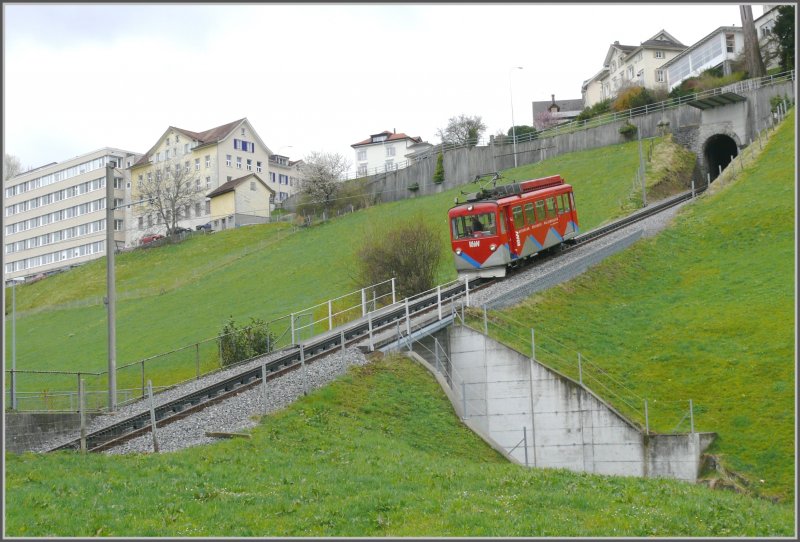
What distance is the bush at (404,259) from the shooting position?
37469 millimetres

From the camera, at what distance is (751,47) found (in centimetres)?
6744

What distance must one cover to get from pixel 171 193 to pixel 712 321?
234 feet

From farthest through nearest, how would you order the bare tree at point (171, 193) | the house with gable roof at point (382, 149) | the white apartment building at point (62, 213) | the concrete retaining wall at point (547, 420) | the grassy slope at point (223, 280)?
the house with gable roof at point (382, 149), the white apartment building at point (62, 213), the bare tree at point (171, 193), the grassy slope at point (223, 280), the concrete retaining wall at point (547, 420)

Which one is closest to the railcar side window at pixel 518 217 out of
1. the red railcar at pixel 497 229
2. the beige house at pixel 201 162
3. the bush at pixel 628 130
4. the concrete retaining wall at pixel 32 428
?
the red railcar at pixel 497 229

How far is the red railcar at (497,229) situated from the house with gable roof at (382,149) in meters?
89.0

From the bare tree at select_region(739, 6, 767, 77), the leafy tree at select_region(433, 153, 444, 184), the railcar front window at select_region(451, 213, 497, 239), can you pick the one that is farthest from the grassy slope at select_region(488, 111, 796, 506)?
the leafy tree at select_region(433, 153, 444, 184)

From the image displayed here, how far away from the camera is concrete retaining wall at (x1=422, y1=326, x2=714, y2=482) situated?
22.7 meters

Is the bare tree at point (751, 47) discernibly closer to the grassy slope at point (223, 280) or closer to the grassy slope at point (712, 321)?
the grassy slope at point (223, 280)

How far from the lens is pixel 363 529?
40.9 feet

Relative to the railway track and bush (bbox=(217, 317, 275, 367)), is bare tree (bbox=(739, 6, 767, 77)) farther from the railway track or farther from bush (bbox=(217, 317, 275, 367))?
bush (bbox=(217, 317, 275, 367))

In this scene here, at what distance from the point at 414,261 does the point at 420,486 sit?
22934 mm

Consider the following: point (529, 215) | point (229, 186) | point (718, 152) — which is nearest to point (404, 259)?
point (529, 215)

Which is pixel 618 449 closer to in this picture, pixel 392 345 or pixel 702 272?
pixel 392 345

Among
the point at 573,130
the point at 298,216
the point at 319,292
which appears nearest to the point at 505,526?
the point at 319,292
